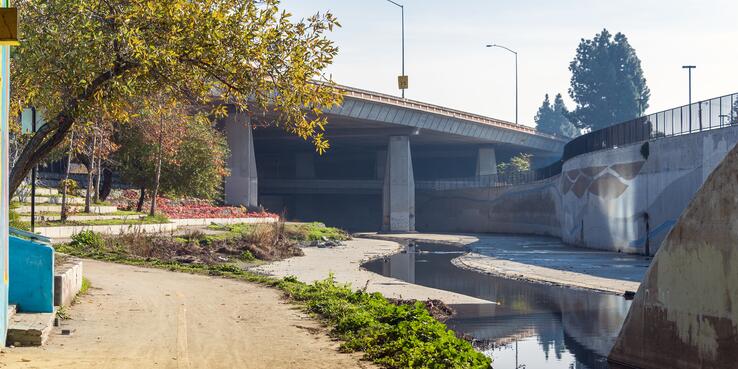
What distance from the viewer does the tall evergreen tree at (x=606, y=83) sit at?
175m

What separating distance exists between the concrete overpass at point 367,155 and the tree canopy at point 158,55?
2063 inches

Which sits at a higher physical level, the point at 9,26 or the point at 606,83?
the point at 606,83

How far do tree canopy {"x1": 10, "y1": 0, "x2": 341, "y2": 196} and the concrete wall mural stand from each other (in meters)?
21.2

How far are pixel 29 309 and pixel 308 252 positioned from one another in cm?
3557

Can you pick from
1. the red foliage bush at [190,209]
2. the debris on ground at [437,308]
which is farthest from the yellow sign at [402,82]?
the debris on ground at [437,308]

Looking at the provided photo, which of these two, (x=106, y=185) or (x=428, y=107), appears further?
(x=428, y=107)

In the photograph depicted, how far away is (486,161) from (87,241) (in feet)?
310

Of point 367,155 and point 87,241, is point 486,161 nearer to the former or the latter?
point 367,155

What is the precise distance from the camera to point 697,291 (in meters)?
15.9

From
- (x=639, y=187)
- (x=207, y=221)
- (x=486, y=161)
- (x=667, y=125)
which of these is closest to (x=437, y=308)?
(x=667, y=125)

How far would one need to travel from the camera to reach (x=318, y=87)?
19812 millimetres

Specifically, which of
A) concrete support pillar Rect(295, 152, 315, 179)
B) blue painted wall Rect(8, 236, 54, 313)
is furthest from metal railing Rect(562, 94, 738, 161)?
concrete support pillar Rect(295, 152, 315, 179)

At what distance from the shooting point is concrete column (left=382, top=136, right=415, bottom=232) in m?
104

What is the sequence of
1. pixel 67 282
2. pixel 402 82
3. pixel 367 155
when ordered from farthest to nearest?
1. pixel 367 155
2. pixel 402 82
3. pixel 67 282
